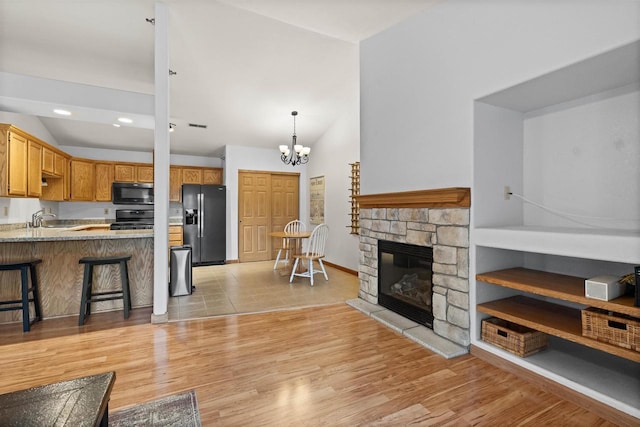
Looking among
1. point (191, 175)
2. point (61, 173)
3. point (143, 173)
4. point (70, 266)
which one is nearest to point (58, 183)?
point (61, 173)

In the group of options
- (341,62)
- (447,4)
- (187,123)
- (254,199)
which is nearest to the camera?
(447,4)

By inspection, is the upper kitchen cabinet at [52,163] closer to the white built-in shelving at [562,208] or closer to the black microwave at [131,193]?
the black microwave at [131,193]

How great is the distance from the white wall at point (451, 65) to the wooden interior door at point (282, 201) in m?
3.43

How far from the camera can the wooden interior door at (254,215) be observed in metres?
6.34

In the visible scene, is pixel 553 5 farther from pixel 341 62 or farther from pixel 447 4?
pixel 341 62

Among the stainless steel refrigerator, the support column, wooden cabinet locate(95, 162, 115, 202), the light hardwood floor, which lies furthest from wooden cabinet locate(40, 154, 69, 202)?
the support column

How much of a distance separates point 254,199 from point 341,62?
3431mm

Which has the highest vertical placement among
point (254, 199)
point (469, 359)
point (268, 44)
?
point (268, 44)

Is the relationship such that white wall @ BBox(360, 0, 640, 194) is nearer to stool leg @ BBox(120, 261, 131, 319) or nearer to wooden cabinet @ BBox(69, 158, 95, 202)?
stool leg @ BBox(120, 261, 131, 319)

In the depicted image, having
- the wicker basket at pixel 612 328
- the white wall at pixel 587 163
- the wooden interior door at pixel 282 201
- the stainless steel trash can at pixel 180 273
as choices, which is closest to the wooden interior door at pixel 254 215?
the wooden interior door at pixel 282 201

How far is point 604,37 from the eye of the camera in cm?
159

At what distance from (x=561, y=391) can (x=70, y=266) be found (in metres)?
4.26

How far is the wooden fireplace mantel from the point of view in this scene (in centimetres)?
230

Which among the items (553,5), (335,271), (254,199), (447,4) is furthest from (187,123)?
(553,5)
